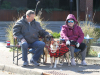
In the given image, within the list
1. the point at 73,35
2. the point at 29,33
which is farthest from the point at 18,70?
the point at 73,35

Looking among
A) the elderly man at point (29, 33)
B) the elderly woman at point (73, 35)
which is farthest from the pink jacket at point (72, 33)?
the elderly man at point (29, 33)

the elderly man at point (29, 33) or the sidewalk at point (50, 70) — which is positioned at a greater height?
the elderly man at point (29, 33)

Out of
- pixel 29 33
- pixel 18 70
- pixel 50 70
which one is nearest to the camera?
pixel 50 70

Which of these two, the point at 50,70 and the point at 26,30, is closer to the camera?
the point at 50,70

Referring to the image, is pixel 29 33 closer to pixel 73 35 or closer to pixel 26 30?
pixel 26 30

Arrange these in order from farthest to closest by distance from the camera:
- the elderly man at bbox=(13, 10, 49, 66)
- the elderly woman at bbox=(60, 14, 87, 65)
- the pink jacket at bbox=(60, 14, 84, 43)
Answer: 1. the pink jacket at bbox=(60, 14, 84, 43)
2. the elderly woman at bbox=(60, 14, 87, 65)
3. the elderly man at bbox=(13, 10, 49, 66)

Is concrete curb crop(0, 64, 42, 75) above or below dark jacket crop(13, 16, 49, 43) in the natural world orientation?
below

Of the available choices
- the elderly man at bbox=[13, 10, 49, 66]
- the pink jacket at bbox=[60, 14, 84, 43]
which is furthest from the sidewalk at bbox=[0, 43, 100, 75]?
the pink jacket at bbox=[60, 14, 84, 43]

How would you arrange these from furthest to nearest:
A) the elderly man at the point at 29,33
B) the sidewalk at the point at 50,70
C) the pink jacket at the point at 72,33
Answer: the pink jacket at the point at 72,33 < the elderly man at the point at 29,33 < the sidewalk at the point at 50,70

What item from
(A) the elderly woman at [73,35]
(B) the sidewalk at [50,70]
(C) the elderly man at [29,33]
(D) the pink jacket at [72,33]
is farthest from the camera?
(D) the pink jacket at [72,33]

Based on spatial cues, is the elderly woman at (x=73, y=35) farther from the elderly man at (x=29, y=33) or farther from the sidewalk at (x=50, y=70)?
the elderly man at (x=29, y=33)

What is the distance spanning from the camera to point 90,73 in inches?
220

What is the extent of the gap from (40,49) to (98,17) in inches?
777

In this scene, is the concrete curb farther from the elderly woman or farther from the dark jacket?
the elderly woman
